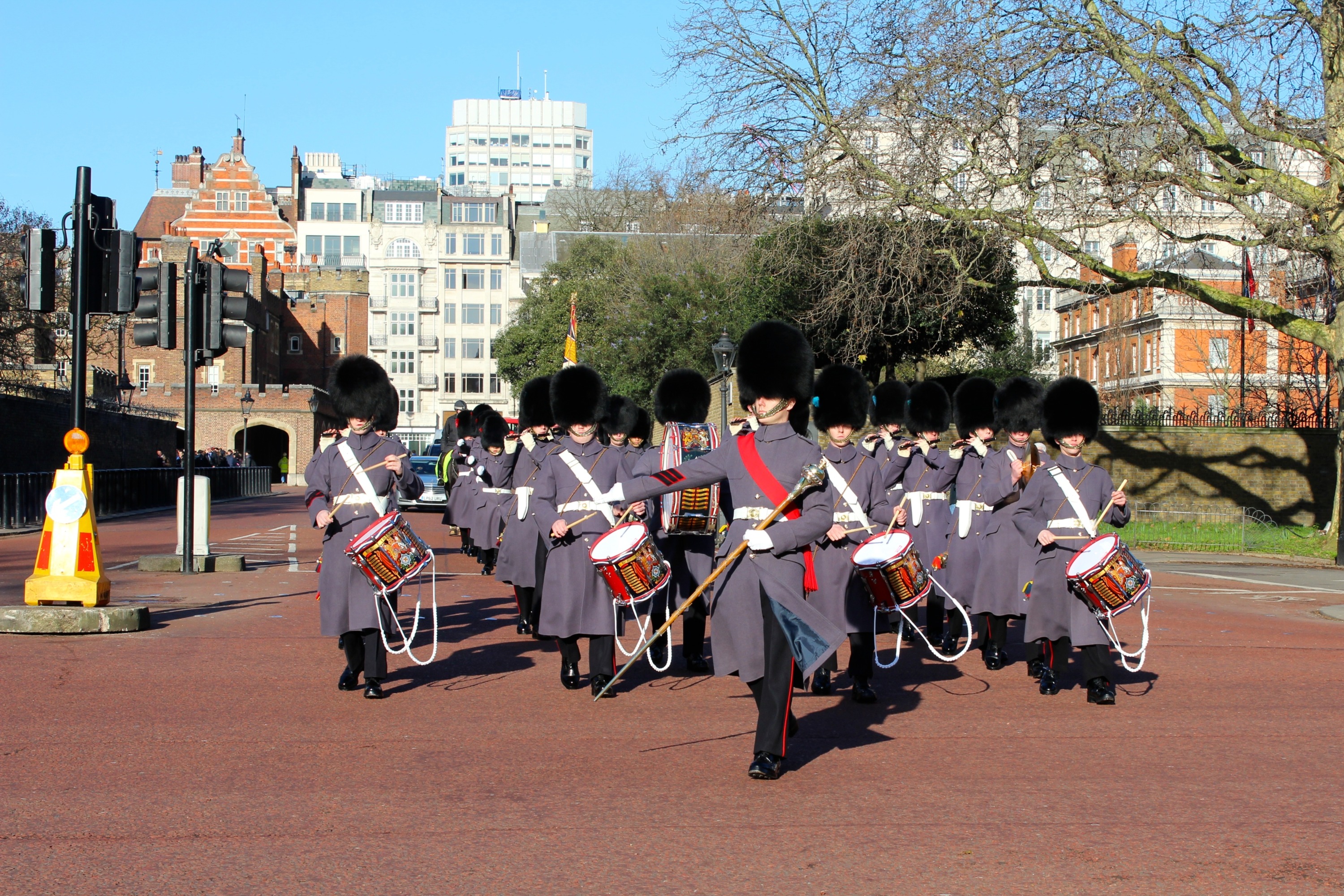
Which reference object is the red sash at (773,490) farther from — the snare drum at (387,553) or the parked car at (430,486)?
the parked car at (430,486)

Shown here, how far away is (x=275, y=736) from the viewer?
730 centimetres

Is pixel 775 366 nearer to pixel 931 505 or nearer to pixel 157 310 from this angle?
pixel 931 505

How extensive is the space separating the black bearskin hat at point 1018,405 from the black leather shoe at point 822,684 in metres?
3.02

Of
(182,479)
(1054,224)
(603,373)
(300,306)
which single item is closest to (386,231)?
(300,306)

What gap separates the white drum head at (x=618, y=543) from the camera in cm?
769

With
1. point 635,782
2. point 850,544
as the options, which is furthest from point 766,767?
point 850,544

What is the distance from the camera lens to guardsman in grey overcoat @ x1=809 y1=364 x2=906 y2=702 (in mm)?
8344

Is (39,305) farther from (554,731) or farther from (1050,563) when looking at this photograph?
(1050,563)

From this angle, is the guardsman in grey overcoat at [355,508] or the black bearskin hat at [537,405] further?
the black bearskin hat at [537,405]

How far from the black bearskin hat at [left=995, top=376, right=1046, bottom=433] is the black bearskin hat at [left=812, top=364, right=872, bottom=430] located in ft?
5.37

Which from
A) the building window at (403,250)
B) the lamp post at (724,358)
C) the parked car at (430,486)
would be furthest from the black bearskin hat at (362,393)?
the building window at (403,250)

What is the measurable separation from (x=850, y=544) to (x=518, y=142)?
505 ft

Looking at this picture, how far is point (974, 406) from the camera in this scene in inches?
477

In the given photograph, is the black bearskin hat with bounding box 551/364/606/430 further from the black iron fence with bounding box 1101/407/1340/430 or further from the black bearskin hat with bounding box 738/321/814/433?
the black iron fence with bounding box 1101/407/1340/430
